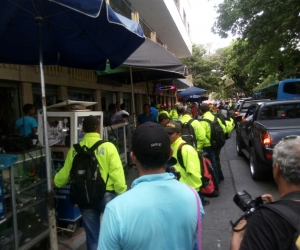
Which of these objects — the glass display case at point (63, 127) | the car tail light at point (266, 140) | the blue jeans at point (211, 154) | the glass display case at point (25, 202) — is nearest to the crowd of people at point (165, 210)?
the glass display case at point (25, 202)

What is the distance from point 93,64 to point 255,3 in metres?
11.3

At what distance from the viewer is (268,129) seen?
5578mm

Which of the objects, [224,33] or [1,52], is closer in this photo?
[1,52]

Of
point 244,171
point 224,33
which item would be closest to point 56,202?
point 244,171

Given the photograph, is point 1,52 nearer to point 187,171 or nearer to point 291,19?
point 187,171

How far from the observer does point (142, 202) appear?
139 cm

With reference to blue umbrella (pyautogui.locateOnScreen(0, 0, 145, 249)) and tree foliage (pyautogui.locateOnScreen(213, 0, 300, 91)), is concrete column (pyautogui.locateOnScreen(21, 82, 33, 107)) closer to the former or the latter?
blue umbrella (pyautogui.locateOnScreen(0, 0, 145, 249))

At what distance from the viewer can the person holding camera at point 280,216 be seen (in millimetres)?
1296

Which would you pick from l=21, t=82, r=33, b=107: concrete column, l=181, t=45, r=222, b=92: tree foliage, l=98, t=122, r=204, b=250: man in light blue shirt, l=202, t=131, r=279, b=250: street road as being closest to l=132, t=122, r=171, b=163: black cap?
l=98, t=122, r=204, b=250: man in light blue shirt

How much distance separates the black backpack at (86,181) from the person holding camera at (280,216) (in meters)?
1.80

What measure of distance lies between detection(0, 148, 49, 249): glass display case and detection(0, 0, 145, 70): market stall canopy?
1.48m

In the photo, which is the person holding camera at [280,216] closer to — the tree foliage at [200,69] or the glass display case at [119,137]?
the glass display case at [119,137]

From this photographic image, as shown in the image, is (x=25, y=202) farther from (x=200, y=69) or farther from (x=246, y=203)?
(x=200, y=69)

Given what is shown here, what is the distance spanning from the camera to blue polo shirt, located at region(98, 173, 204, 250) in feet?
4.42
